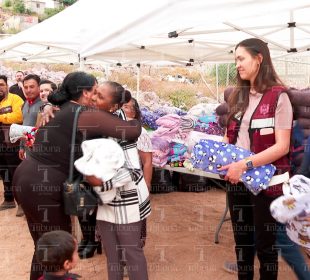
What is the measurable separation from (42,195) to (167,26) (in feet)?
3.99

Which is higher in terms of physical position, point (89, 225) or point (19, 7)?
point (19, 7)

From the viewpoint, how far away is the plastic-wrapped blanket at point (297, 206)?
191 centimetres

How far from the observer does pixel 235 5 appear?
6.98ft

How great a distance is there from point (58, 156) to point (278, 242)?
4.68ft

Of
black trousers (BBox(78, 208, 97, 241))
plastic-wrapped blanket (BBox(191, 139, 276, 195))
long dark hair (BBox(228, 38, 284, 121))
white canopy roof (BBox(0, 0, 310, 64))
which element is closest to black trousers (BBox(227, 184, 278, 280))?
plastic-wrapped blanket (BBox(191, 139, 276, 195))

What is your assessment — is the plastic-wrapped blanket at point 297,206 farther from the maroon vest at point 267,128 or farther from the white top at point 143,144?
the white top at point 143,144

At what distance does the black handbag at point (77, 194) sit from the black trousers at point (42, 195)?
7cm

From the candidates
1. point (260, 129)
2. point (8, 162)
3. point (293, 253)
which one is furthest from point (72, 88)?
point (8, 162)

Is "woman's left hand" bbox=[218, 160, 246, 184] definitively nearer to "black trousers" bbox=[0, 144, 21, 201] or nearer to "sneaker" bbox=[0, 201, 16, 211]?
"black trousers" bbox=[0, 144, 21, 201]

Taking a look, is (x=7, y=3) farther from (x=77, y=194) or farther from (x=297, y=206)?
(x=297, y=206)

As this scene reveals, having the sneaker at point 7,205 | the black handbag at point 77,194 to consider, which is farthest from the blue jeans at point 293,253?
the sneaker at point 7,205

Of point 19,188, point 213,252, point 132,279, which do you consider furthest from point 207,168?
point 213,252

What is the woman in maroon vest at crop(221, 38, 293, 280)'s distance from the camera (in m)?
2.28

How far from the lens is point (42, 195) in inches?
93.1
